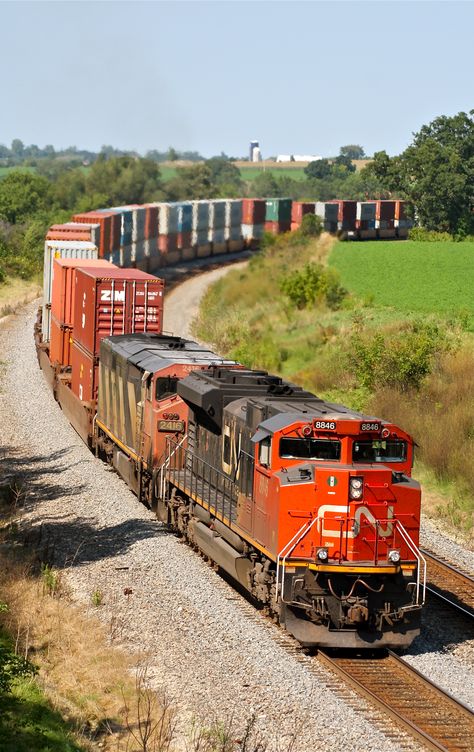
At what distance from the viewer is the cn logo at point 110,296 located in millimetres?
26641

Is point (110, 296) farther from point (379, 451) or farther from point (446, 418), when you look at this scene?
point (379, 451)

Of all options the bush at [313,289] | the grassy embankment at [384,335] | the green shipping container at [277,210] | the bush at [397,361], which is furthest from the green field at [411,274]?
the green shipping container at [277,210]

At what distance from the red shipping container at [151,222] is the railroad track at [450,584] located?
4890cm

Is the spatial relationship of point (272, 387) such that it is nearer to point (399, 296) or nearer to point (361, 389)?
point (361, 389)

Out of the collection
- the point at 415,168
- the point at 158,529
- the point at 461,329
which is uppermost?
the point at 415,168

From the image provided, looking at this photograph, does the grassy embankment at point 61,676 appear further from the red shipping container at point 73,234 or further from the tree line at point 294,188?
the tree line at point 294,188

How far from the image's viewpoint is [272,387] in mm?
17797

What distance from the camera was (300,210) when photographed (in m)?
87.4

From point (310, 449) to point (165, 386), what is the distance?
632cm

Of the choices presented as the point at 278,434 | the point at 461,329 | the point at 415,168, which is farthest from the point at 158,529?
the point at 415,168

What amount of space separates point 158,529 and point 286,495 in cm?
698

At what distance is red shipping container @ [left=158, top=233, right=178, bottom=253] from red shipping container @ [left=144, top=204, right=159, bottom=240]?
1.33 m

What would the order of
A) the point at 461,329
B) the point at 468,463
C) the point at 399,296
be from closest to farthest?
the point at 468,463
the point at 461,329
the point at 399,296

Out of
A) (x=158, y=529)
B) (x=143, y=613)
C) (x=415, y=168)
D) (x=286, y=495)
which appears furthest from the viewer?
(x=415, y=168)
